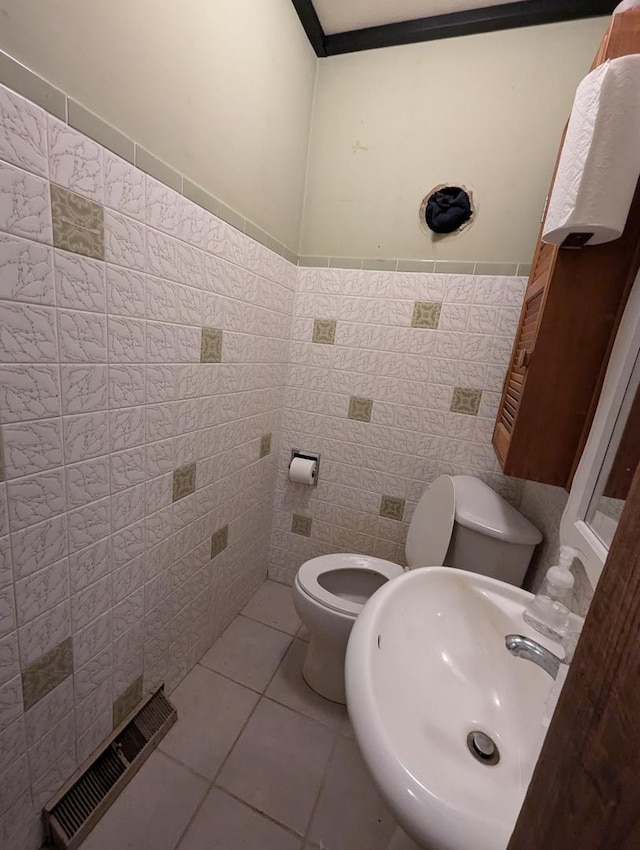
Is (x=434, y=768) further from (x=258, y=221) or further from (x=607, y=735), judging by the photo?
(x=258, y=221)

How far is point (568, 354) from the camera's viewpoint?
820 millimetres

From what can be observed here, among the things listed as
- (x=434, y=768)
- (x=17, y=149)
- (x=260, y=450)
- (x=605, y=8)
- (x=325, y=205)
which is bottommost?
(x=434, y=768)

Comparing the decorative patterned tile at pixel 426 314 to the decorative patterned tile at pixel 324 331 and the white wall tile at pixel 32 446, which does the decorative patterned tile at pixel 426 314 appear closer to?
the decorative patterned tile at pixel 324 331

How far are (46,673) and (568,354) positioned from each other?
139cm

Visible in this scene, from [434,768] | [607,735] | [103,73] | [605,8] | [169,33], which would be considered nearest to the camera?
[607,735]

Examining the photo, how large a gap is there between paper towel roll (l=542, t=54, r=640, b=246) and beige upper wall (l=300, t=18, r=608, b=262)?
0.70 meters

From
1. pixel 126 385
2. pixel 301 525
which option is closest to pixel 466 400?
pixel 301 525

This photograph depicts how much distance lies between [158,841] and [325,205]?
2129 millimetres

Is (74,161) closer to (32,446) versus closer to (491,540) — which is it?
(32,446)

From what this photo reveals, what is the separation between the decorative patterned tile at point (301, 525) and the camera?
1791mm

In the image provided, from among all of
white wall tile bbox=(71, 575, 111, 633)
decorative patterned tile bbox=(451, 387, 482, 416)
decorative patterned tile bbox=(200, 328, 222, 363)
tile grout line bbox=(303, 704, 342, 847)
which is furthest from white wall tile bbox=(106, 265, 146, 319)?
tile grout line bbox=(303, 704, 342, 847)

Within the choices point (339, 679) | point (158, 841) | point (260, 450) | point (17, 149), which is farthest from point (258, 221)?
point (158, 841)

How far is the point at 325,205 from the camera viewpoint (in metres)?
1.54

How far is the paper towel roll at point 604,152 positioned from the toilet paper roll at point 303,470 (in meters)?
1.25
